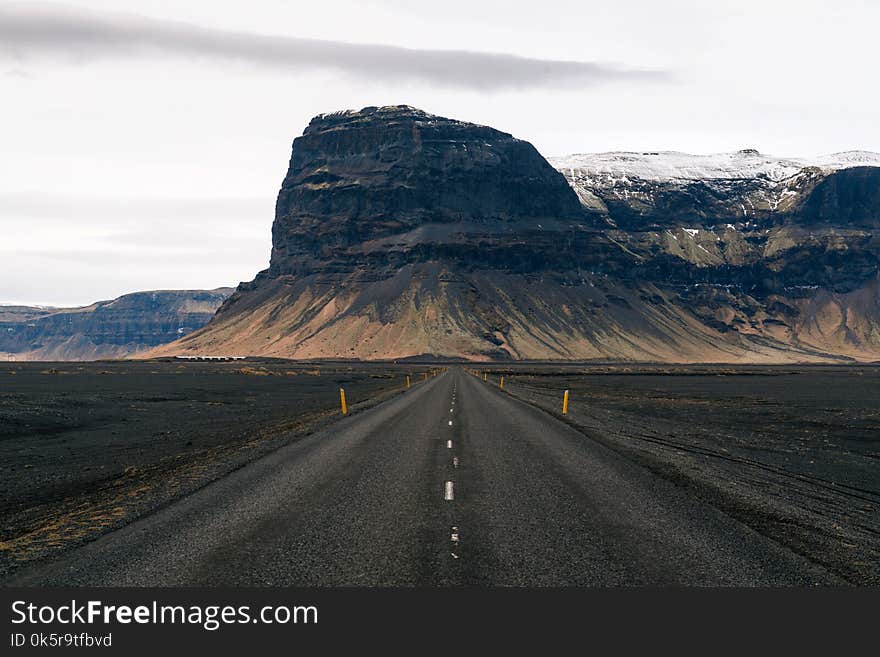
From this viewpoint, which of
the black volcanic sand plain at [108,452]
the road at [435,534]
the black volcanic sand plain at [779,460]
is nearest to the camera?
the road at [435,534]

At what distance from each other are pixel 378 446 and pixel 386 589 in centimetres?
1324

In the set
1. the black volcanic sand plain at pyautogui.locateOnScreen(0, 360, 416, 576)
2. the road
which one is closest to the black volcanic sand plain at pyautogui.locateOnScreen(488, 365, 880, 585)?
the road

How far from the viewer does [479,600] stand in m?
7.49

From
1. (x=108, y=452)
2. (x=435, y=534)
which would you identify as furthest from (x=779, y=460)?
(x=108, y=452)

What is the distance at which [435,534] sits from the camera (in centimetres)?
1016

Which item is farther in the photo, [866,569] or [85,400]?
[85,400]

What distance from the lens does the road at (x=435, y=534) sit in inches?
328

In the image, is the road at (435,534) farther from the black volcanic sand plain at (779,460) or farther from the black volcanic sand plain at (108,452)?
the black volcanic sand plain at (108,452)

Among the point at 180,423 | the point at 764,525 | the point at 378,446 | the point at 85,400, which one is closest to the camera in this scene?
the point at 764,525

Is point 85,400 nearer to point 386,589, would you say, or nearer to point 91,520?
Result: point 91,520

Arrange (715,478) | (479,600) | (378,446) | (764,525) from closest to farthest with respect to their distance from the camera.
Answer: (479,600), (764,525), (715,478), (378,446)

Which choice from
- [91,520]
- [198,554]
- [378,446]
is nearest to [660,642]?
[198,554]

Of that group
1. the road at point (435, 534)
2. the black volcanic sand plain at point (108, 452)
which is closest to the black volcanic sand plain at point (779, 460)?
the road at point (435, 534)

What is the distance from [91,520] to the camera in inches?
468
